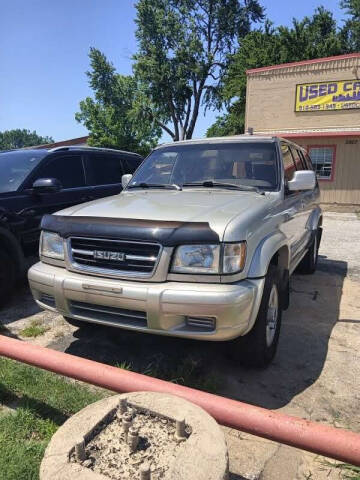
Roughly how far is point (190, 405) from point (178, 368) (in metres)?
1.40

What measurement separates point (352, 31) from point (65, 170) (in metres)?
29.2

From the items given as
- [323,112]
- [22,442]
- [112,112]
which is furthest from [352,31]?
[22,442]

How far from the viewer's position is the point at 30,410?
2.65 meters

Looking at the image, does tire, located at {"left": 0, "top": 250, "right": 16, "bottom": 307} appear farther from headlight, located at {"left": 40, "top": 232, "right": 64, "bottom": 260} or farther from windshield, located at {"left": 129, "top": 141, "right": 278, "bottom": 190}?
windshield, located at {"left": 129, "top": 141, "right": 278, "bottom": 190}

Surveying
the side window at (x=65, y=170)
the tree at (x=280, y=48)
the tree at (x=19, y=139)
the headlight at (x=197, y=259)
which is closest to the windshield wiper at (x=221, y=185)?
the headlight at (x=197, y=259)

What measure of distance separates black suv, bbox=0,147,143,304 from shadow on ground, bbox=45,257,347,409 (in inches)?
55.1

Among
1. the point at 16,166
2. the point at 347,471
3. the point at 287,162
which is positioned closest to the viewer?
the point at 347,471

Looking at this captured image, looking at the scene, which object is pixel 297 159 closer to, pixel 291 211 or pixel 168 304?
pixel 291 211

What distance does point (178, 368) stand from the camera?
3178 mm

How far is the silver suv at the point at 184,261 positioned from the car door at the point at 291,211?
0.06m

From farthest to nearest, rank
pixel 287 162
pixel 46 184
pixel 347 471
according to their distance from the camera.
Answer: pixel 46 184 → pixel 287 162 → pixel 347 471

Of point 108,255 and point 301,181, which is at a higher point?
point 301,181

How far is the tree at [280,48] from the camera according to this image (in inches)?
961

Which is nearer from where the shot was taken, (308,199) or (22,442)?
(22,442)
